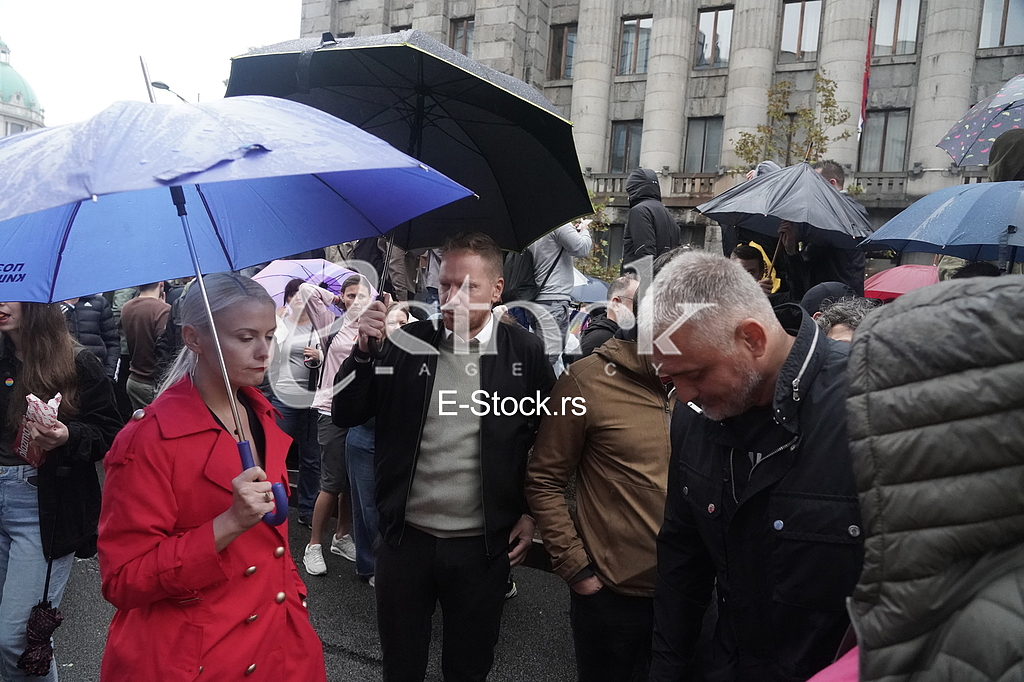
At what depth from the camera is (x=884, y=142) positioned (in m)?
23.6

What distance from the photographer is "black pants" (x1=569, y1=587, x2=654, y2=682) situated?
2.91 metres

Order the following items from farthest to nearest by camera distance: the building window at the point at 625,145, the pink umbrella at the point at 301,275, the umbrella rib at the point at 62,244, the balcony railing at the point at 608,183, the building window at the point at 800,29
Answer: the building window at the point at 625,145 → the balcony railing at the point at 608,183 → the building window at the point at 800,29 → the pink umbrella at the point at 301,275 → the umbrella rib at the point at 62,244

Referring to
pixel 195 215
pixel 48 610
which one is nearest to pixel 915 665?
pixel 195 215

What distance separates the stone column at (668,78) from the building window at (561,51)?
3.61 metres

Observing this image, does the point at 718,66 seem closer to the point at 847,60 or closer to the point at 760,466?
the point at 847,60

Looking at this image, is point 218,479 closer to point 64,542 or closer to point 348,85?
point 64,542

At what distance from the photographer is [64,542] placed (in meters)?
3.08

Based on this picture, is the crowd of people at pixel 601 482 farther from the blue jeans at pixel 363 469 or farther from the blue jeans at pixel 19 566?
the blue jeans at pixel 363 469

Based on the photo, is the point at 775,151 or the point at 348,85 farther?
the point at 775,151

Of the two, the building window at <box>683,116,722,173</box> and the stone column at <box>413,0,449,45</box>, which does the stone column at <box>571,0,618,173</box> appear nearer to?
the building window at <box>683,116,722,173</box>

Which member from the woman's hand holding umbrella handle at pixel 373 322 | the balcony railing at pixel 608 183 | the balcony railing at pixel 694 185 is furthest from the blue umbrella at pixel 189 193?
the balcony railing at pixel 608 183

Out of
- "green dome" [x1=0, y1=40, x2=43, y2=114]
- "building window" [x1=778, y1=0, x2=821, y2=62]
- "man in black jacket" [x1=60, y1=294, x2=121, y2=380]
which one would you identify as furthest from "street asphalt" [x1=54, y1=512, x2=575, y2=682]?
"green dome" [x1=0, y1=40, x2=43, y2=114]

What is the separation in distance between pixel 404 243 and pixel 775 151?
2030 centimetres

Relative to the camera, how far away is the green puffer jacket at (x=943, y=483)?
0.84 metres
